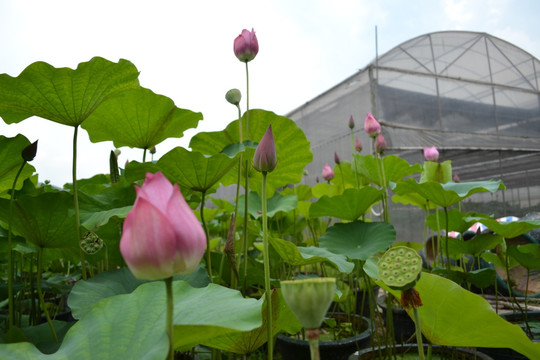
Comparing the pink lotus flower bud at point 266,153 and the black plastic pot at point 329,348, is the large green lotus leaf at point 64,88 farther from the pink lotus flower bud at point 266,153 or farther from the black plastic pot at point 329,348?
the black plastic pot at point 329,348

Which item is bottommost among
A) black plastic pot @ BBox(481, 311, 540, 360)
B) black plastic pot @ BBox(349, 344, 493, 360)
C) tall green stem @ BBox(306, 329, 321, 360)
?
black plastic pot @ BBox(481, 311, 540, 360)

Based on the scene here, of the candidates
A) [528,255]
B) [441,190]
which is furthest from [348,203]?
[528,255]

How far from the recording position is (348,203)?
40.0 inches

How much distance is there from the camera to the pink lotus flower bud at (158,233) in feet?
0.69

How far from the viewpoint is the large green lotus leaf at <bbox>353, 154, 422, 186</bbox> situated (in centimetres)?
128

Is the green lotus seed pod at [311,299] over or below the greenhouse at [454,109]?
below

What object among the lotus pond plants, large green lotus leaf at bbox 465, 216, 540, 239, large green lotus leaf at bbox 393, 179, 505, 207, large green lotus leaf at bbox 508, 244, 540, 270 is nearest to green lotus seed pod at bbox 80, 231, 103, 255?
the lotus pond plants

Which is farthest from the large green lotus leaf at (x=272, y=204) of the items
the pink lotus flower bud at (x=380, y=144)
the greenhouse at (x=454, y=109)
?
the greenhouse at (x=454, y=109)

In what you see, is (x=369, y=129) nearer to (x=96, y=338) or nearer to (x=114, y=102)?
(x=114, y=102)

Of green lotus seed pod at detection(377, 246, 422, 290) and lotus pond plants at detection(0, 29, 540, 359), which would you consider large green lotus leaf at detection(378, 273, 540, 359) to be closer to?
lotus pond plants at detection(0, 29, 540, 359)

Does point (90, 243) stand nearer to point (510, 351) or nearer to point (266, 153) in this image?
point (266, 153)

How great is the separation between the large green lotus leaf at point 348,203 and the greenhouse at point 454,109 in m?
3.28

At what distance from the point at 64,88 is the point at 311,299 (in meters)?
0.51

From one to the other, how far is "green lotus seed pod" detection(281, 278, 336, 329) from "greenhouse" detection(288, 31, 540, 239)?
411 centimetres
